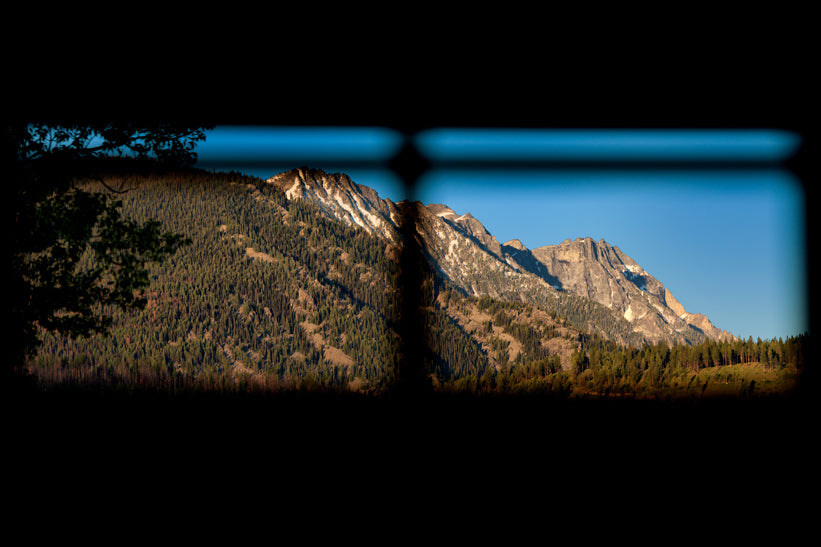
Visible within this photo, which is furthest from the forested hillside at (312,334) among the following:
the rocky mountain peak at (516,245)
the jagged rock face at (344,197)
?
the rocky mountain peak at (516,245)

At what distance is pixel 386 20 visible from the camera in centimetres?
152

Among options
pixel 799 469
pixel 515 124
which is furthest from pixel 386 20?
pixel 799 469

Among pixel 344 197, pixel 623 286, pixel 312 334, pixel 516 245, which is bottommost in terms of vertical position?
pixel 312 334

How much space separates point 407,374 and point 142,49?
4.81 ft

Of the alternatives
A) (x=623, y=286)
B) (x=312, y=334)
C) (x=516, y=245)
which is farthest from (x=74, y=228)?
(x=623, y=286)

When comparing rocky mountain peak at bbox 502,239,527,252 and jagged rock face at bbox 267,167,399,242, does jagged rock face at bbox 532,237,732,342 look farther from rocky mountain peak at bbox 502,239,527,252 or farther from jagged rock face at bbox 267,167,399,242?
jagged rock face at bbox 267,167,399,242

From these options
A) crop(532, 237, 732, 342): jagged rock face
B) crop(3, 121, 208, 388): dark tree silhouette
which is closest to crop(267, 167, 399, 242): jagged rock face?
crop(3, 121, 208, 388): dark tree silhouette

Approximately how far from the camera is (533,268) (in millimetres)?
2123

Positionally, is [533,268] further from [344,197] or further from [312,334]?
[312,334]

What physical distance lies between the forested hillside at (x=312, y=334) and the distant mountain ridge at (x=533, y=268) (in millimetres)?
48

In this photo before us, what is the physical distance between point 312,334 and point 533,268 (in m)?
0.96

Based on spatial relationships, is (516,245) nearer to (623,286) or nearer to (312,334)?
(623,286)

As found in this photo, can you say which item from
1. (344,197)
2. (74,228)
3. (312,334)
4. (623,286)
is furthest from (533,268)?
(74,228)

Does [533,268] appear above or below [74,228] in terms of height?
below
